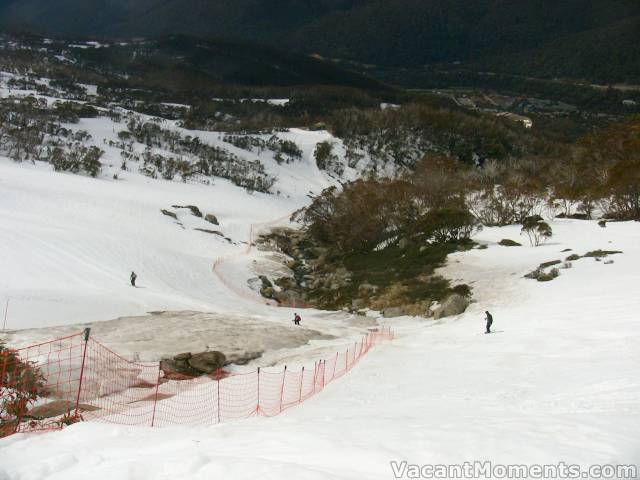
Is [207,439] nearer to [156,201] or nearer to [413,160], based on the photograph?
[156,201]

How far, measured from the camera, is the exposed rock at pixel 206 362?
48.6 feet

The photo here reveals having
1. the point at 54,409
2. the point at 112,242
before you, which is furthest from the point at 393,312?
the point at 112,242

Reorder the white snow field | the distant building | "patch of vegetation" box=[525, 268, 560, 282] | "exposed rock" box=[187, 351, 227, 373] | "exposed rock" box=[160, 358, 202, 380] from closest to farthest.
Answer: the white snow field → "exposed rock" box=[160, 358, 202, 380] → "exposed rock" box=[187, 351, 227, 373] → "patch of vegetation" box=[525, 268, 560, 282] → the distant building

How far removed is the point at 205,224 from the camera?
44625mm

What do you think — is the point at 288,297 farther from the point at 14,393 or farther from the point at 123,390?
the point at 14,393

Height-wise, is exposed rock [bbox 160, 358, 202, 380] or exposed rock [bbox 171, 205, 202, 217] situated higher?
exposed rock [bbox 171, 205, 202, 217]

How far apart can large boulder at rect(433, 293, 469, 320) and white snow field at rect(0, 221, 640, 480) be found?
13.4 ft

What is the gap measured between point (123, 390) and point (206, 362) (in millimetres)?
2707

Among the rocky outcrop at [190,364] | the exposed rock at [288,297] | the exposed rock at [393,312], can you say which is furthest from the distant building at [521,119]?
the rocky outcrop at [190,364]

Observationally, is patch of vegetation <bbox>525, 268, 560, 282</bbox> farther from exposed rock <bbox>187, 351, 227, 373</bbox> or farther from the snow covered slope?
exposed rock <bbox>187, 351, 227, 373</bbox>

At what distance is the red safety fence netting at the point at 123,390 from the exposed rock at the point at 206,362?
0.30 meters

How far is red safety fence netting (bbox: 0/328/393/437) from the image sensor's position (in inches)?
381

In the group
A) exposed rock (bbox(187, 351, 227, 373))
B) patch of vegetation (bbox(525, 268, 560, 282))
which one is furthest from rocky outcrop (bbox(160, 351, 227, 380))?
patch of vegetation (bbox(525, 268, 560, 282))

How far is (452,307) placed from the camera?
77.8ft
